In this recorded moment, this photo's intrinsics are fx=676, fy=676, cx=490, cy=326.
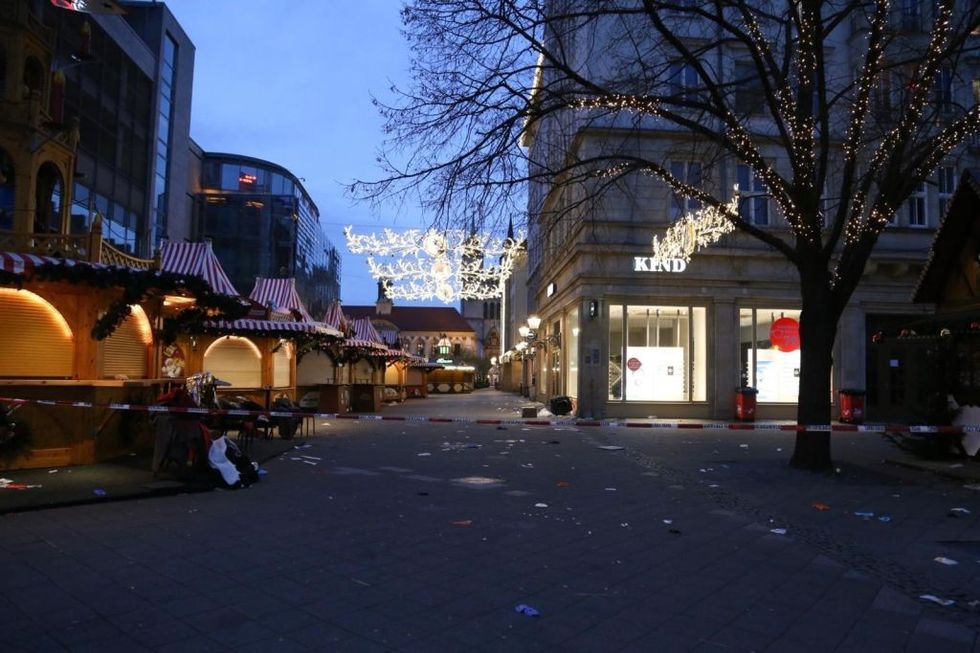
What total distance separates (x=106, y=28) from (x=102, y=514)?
30984 mm

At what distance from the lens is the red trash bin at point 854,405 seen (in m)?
21.9

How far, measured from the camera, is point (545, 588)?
5.26m

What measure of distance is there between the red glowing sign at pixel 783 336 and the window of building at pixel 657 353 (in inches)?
105

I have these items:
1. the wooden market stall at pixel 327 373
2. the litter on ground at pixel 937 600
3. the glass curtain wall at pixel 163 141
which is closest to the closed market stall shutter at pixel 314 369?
the wooden market stall at pixel 327 373

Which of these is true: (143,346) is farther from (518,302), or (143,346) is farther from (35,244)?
(518,302)

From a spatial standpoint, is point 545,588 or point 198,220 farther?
point 198,220

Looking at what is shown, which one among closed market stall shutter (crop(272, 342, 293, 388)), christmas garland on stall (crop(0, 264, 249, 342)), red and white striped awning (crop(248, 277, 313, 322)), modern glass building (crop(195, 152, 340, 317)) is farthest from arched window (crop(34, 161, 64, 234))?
modern glass building (crop(195, 152, 340, 317))

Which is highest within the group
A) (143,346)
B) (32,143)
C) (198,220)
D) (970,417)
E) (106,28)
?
(106,28)

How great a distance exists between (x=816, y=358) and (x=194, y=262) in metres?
14.6

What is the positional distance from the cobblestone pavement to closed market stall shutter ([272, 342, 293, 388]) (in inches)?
420

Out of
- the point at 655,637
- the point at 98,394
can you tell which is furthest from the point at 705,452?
the point at 98,394

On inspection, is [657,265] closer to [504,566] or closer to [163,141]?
[504,566]

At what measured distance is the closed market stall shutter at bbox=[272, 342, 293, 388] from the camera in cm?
2090

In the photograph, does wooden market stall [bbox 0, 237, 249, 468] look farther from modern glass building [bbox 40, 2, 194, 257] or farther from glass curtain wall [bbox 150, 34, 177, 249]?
glass curtain wall [bbox 150, 34, 177, 249]
